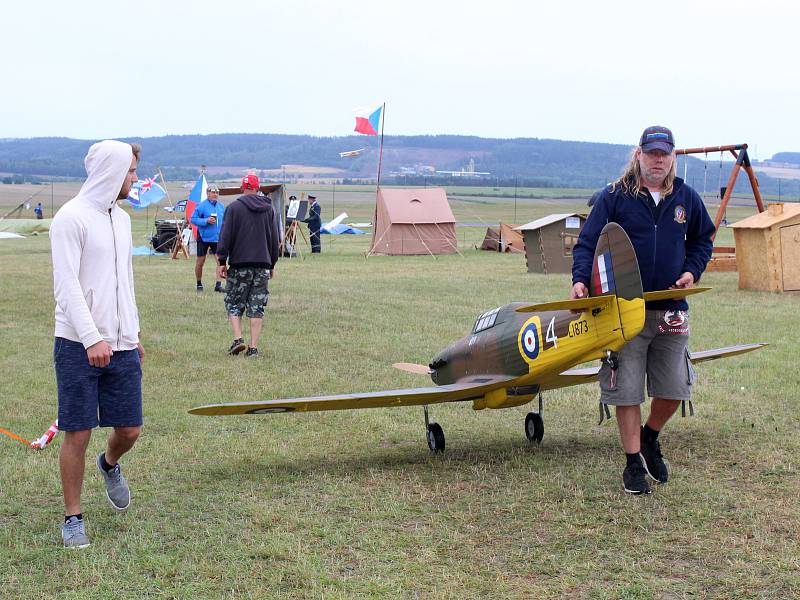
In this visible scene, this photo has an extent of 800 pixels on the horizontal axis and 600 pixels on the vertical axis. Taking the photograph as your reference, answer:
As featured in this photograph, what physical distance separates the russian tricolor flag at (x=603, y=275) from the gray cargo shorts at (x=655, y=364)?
1.05 feet

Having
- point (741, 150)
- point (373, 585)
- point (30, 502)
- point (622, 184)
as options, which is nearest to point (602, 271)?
point (622, 184)

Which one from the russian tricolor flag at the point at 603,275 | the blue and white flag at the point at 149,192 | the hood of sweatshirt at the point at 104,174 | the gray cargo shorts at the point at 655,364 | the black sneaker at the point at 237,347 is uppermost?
the blue and white flag at the point at 149,192

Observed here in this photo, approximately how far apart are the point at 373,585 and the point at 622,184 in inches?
105

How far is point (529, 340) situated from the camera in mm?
5824

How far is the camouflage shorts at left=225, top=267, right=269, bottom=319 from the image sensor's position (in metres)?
10.7

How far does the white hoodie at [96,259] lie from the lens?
178 inches

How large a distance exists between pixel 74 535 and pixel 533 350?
9.00ft

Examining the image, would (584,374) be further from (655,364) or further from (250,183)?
(250,183)

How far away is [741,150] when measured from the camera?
18.0 meters

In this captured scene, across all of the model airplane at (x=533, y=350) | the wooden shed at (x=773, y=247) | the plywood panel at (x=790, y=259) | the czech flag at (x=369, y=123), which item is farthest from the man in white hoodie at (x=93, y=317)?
the czech flag at (x=369, y=123)

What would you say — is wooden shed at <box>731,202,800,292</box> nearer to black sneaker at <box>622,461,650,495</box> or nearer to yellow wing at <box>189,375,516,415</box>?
yellow wing at <box>189,375,516,415</box>

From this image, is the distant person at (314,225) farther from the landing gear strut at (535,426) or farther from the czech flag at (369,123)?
the landing gear strut at (535,426)

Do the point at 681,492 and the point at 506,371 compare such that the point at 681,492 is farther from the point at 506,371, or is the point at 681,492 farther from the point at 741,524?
the point at 506,371

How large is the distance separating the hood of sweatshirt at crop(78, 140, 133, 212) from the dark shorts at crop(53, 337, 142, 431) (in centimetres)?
70
